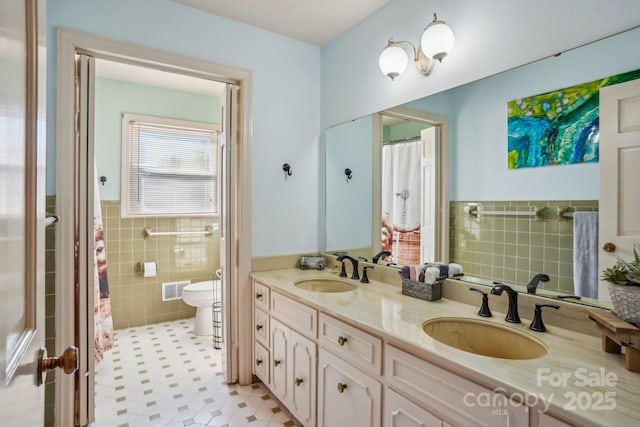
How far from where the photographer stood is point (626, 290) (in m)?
1.04

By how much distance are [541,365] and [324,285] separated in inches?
55.8

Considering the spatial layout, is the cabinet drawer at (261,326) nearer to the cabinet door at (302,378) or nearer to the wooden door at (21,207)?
the cabinet door at (302,378)

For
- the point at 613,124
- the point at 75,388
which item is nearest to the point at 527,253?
the point at 613,124

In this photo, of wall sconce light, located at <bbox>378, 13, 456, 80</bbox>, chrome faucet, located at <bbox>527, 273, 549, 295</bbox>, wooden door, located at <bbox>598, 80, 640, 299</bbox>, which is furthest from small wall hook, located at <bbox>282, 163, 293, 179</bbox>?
wooden door, located at <bbox>598, 80, 640, 299</bbox>

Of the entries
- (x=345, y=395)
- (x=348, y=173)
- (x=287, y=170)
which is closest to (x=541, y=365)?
(x=345, y=395)

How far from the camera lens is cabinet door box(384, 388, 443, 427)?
1.13m

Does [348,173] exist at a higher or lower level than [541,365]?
higher

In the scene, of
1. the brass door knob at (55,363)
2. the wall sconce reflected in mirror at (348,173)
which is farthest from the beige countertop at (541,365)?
the wall sconce reflected in mirror at (348,173)

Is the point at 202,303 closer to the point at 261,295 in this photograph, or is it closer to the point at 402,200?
the point at 261,295

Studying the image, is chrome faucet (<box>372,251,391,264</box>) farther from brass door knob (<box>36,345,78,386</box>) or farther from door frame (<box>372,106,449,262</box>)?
brass door knob (<box>36,345,78,386</box>)

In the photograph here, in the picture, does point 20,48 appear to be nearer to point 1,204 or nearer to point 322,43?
point 1,204

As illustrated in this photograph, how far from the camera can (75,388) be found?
1.96 metres

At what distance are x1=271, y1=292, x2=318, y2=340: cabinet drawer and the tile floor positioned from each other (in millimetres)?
606

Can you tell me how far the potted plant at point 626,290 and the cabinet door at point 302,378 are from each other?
121 cm
